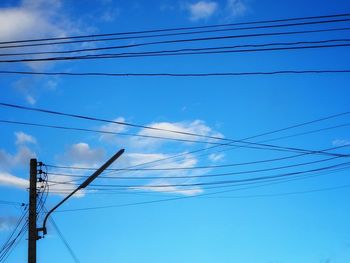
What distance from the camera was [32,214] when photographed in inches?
955

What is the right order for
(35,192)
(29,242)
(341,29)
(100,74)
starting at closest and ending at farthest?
(341,29)
(100,74)
(29,242)
(35,192)

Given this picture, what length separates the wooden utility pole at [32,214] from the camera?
2298cm

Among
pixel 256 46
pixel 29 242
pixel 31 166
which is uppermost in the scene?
pixel 31 166

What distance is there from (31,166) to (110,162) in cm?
785

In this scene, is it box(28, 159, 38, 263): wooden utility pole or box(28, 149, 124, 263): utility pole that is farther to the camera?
box(28, 159, 38, 263): wooden utility pole

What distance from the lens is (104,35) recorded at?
1612 centimetres

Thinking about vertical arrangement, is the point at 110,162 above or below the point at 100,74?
below

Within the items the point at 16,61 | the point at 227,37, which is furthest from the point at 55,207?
the point at 227,37

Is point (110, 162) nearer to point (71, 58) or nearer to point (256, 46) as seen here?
point (71, 58)

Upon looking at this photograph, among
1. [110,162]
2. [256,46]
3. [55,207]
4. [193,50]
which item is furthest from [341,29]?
[55,207]

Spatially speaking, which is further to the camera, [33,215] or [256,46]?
[33,215]

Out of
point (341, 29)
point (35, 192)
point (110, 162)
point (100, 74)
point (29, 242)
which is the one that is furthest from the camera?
point (35, 192)

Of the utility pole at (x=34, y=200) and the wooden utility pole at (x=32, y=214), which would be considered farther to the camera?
the wooden utility pole at (x=32, y=214)

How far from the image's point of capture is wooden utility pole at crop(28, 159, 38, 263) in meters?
23.0
